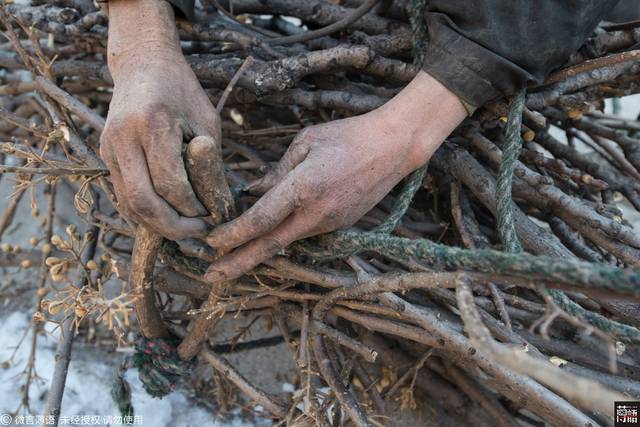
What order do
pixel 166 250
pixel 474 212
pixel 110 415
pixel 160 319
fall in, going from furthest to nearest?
pixel 110 415 < pixel 474 212 < pixel 160 319 < pixel 166 250

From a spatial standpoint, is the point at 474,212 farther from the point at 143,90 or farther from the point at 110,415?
the point at 110,415

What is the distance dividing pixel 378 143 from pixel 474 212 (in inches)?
17.3

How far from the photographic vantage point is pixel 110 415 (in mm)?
1249

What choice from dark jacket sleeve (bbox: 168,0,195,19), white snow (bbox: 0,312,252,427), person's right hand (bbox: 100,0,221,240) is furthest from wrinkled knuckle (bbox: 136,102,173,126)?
white snow (bbox: 0,312,252,427)

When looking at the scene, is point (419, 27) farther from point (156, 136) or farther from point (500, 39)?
point (156, 136)

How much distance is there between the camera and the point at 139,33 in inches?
33.4

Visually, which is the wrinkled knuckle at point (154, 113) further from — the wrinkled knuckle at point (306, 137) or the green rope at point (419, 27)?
the green rope at point (419, 27)

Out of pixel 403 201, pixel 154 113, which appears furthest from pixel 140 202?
pixel 403 201

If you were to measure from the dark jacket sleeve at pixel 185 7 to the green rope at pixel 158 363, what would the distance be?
583 mm

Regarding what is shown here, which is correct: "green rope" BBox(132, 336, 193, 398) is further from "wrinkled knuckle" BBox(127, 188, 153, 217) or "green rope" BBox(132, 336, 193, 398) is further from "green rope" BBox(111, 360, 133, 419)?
"wrinkled knuckle" BBox(127, 188, 153, 217)

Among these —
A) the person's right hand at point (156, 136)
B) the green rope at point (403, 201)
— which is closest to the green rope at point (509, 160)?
the green rope at point (403, 201)

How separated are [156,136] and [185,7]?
0.35 meters

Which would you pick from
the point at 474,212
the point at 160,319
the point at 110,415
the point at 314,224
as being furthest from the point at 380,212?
the point at 110,415

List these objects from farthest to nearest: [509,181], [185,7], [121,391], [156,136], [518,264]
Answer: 1. [121,391]
2. [185,7]
3. [509,181]
4. [156,136]
5. [518,264]
